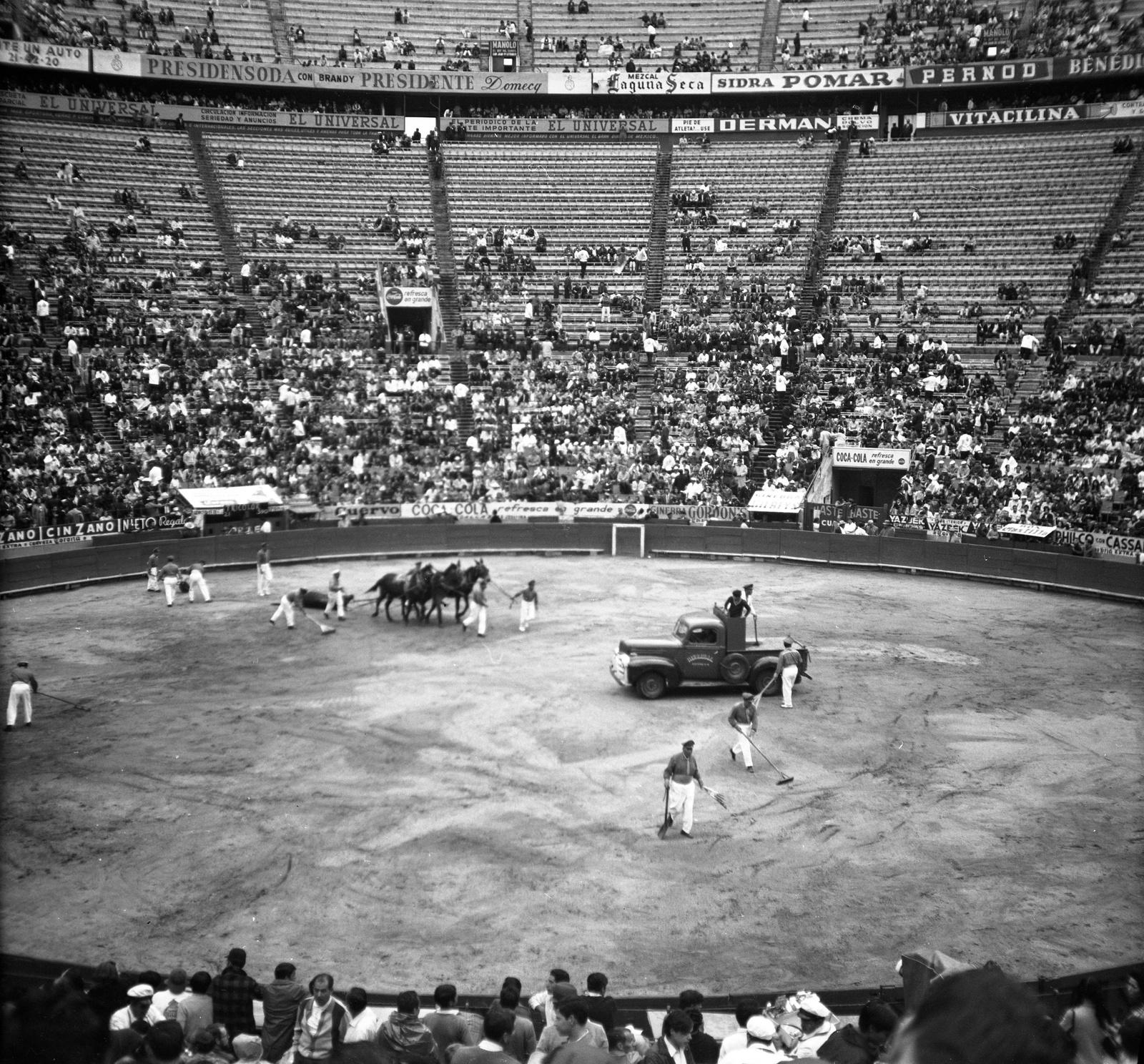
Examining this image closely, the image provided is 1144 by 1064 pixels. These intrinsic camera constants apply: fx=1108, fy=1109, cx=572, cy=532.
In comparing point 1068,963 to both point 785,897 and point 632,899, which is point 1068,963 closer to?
point 785,897

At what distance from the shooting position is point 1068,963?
40.7ft

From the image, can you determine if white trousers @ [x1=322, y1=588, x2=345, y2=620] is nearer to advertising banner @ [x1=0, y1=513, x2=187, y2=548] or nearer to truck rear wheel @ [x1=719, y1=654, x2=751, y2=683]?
truck rear wheel @ [x1=719, y1=654, x2=751, y2=683]

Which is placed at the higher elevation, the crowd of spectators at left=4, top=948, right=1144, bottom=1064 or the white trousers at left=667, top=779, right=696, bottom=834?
the crowd of spectators at left=4, top=948, right=1144, bottom=1064

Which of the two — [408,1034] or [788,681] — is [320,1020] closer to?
[408,1034]

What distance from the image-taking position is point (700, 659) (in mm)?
22625

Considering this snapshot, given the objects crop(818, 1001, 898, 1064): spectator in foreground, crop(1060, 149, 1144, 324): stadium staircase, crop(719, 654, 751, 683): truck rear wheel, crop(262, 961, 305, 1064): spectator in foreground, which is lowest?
crop(719, 654, 751, 683): truck rear wheel

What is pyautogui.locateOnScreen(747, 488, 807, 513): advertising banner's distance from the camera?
4097cm

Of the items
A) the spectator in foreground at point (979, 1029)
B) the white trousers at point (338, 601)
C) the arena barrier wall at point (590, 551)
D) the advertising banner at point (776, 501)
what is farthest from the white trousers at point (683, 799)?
the advertising banner at point (776, 501)

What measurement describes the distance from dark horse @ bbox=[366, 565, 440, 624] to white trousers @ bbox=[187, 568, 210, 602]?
17.8ft

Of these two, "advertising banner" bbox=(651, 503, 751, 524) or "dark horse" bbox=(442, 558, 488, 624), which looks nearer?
"dark horse" bbox=(442, 558, 488, 624)

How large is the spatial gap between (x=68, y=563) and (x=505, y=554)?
14357 mm

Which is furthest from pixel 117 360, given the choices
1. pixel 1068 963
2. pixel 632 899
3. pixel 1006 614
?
pixel 1068 963

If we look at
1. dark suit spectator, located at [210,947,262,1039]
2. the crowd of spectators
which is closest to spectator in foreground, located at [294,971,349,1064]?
the crowd of spectators

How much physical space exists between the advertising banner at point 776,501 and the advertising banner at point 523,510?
4.16 m
